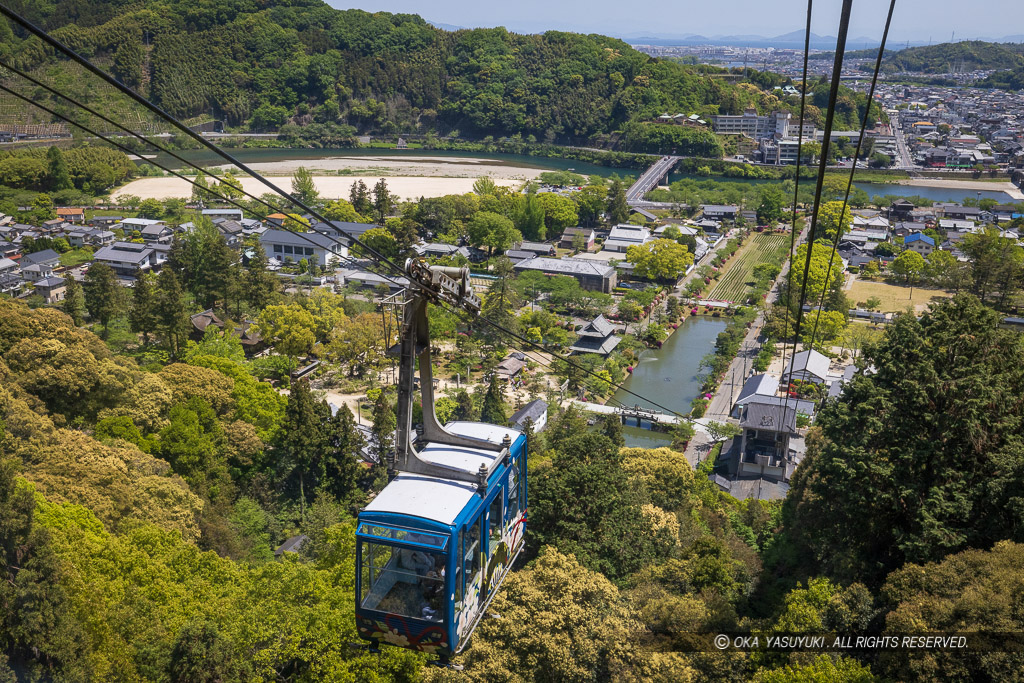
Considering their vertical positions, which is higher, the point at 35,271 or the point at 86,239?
the point at 86,239

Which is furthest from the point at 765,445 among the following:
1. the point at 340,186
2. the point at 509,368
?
the point at 340,186

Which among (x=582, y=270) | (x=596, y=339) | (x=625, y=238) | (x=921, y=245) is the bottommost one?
(x=596, y=339)

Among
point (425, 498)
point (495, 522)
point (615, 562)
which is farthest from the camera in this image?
point (615, 562)

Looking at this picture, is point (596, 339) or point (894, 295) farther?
point (894, 295)

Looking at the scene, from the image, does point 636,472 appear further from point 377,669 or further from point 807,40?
point 807,40

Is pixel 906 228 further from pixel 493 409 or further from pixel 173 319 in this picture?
pixel 173 319

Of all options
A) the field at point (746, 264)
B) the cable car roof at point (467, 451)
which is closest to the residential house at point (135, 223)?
the field at point (746, 264)

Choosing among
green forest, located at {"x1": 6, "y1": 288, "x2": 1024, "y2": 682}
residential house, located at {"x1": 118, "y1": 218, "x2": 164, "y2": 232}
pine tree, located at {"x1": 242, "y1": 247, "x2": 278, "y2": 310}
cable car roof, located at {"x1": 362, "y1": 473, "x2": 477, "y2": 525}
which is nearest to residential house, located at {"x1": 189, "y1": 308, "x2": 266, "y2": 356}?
pine tree, located at {"x1": 242, "y1": 247, "x2": 278, "y2": 310}

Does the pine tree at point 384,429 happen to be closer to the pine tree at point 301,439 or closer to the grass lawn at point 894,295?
the pine tree at point 301,439
